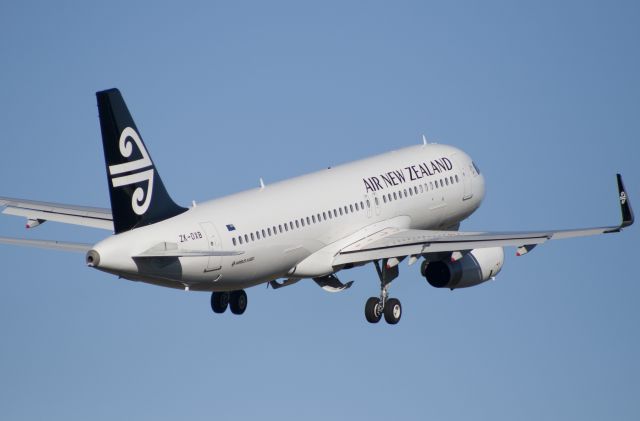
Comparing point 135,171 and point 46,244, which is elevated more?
point 135,171

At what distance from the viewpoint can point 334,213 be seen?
292ft

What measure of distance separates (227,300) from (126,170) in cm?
1282

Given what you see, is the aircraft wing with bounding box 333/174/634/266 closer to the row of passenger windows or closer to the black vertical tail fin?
the row of passenger windows

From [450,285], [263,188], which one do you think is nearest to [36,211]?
[263,188]

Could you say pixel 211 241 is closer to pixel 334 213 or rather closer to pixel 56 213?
pixel 334 213

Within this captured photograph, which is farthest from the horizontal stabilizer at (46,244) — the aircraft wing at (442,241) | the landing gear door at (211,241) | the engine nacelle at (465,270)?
the engine nacelle at (465,270)

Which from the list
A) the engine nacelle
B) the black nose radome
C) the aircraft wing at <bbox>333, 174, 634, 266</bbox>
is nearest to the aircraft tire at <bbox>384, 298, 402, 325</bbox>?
the aircraft wing at <bbox>333, 174, 634, 266</bbox>

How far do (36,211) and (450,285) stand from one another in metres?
18.5

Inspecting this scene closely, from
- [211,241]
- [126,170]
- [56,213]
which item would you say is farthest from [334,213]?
[56,213]

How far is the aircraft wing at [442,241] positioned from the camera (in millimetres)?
83125

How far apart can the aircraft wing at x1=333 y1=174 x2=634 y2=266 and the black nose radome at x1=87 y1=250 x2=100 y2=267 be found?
45.1ft

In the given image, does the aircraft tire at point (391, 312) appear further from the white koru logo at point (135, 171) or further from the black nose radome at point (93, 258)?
the black nose radome at point (93, 258)

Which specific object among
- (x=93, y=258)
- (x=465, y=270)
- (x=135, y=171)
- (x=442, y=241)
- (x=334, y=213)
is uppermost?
(x=135, y=171)

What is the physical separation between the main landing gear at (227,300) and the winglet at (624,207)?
17.5m
